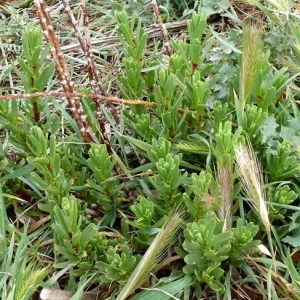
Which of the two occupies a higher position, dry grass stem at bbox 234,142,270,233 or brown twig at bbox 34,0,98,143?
brown twig at bbox 34,0,98,143

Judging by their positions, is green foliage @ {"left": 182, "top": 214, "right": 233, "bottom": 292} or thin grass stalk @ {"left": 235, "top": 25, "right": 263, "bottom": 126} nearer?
green foliage @ {"left": 182, "top": 214, "right": 233, "bottom": 292}

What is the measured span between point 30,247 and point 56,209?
1.05ft

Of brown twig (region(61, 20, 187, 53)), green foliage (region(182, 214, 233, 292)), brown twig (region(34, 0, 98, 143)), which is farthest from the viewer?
brown twig (region(61, 20, 187, 53))

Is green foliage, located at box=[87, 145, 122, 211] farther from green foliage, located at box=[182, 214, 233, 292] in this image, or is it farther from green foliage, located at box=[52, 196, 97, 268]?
green foliage, located at box=[182, 214, 233, 292]

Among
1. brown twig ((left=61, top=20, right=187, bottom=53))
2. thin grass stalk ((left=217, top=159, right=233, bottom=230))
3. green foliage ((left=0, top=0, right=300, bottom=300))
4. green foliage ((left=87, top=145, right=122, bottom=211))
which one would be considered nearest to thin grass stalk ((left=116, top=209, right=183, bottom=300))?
green foliage ((left=0, top=0, right=300, bottom=300))

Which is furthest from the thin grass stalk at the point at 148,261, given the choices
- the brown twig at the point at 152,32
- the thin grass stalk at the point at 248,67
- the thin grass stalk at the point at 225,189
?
the brown twig at the point at 152,32

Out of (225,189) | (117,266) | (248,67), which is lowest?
(117,266)

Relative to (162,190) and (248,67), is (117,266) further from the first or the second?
(248,67)

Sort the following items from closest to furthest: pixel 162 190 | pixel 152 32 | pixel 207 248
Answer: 1. pixel 207 248
2. pixel 162 190
3. pixel 152 32

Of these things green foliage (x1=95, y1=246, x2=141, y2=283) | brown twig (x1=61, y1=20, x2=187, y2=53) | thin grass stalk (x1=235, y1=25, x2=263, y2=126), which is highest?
thin grass stalk (x1=235, y1=25, x2=263, y2=126)

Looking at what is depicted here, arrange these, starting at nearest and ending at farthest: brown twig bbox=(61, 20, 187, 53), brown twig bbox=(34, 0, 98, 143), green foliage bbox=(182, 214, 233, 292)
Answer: green foliage bbox=(182, 214, 233, 292) → brown twig bbox=(34, 0, 98, 143) → brown twig bbox=(61, 20, 187, 53)

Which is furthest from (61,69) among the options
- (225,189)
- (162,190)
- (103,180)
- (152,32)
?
(152,32)

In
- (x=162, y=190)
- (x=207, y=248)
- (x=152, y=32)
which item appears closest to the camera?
(x=207, y=248)

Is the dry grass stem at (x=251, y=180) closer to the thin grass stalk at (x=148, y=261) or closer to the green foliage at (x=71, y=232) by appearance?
the thin grass stalk at (x=148, y=261)
